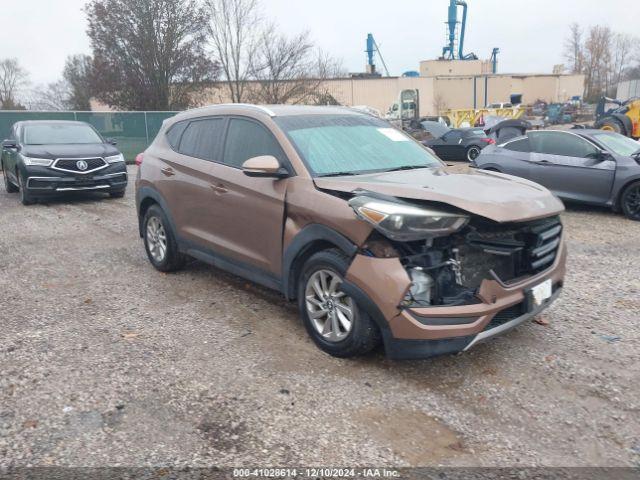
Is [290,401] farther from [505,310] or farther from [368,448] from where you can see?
[505,310]

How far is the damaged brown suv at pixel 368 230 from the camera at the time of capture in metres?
3.46

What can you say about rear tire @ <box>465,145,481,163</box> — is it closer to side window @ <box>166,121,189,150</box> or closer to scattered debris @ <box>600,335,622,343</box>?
side window @ <box>166,121,189,150</box>

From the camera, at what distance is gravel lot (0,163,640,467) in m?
2.98

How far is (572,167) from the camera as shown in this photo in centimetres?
947

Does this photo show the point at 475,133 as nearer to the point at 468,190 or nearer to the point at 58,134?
Result: the point at 58,134

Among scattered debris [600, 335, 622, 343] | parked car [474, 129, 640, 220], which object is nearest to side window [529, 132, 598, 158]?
parked car [474, 129, 640, 220]

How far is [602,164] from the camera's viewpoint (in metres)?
9.14

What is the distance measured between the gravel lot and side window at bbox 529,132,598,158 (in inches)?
172

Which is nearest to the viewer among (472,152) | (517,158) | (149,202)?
(149,202)

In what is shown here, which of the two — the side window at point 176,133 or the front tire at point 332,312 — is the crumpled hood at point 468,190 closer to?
the front tire at point 332,312

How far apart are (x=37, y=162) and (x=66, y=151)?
0.58m

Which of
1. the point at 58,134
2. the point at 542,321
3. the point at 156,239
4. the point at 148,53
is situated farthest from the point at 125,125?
the point at 542,321

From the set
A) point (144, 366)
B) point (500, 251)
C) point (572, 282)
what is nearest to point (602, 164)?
point (572, 282)

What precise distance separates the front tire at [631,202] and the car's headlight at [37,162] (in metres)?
10.3
